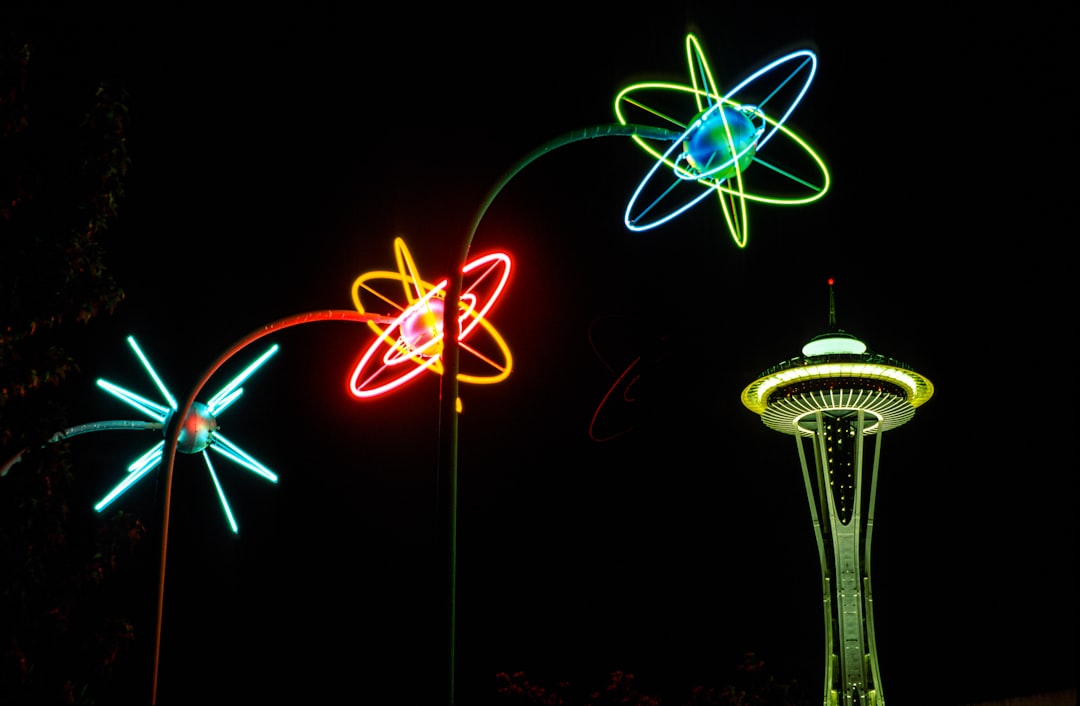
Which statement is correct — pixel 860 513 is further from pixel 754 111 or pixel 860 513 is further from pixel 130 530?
pixel 130 530

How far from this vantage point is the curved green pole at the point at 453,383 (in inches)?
345

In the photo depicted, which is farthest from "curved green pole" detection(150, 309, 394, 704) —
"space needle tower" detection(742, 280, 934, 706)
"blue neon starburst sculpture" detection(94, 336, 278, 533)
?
"space needle tower" detection(742, 280, 934, 706)

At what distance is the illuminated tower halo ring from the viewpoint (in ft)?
104

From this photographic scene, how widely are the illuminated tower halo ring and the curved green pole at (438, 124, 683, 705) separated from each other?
2220cm

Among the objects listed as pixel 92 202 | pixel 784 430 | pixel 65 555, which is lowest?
pixel 65 555

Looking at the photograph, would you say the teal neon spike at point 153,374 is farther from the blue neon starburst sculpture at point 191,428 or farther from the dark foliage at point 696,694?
the dark foliage at point 696,694

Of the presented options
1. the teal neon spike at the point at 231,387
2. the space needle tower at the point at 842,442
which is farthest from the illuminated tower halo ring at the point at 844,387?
the teal neon spike at the point at 231,387

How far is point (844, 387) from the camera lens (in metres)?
31.8

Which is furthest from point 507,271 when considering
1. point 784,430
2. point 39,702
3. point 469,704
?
point 469,704

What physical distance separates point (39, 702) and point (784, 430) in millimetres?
27302

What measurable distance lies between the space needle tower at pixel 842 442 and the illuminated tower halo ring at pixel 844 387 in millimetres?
28

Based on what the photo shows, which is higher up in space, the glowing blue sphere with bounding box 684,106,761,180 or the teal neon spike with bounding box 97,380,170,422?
the glowing blue sphere with bounding box 684,106,761,180

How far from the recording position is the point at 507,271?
17.4 metres

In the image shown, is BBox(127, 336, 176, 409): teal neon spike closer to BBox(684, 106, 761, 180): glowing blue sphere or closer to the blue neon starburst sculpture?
the blue neon starburst sculpture
